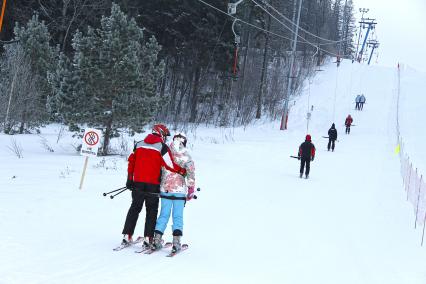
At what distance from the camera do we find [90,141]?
14.1 meters

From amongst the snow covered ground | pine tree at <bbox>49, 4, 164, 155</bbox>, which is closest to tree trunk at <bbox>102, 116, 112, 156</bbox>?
pine tree at <bbox>49, 4, 164, 155</bbox>

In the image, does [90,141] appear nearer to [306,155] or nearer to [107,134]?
[107,134]

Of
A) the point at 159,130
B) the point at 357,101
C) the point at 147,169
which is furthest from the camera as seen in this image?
the point at 357,101

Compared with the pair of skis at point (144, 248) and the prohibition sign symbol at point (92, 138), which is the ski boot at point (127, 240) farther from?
the prohibition sign symbol at point (92, 138)

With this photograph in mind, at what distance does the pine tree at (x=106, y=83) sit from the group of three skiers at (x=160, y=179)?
1436 cm

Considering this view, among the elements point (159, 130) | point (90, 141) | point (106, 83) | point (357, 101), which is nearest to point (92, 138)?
point (90, 141)

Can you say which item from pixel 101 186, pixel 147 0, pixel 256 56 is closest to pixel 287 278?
pixel 101 186

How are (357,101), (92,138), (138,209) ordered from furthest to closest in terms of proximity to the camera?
(357,101), (92,138), (138,209)

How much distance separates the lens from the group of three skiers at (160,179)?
331 inches

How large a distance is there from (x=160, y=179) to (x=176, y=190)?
11.8 inches

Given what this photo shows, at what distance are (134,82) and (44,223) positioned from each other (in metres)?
13.7

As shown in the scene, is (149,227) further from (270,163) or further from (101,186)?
(270,163)

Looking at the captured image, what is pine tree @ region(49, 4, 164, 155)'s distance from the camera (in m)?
22.5

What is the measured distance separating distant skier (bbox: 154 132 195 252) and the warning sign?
5942 millimetres
